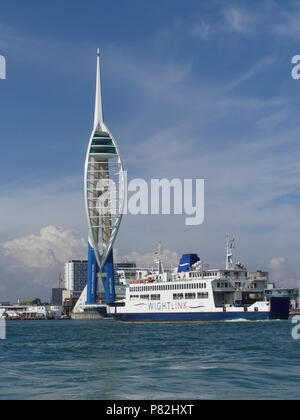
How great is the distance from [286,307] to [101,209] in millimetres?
51449

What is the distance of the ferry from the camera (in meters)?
70.2

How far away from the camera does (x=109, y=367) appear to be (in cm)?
2508

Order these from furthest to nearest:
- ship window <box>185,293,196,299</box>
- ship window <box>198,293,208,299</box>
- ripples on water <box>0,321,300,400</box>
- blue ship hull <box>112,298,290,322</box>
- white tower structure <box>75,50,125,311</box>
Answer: white tower structure <box>75,50,125,311</box>, ship window <box>185,293,196,299</box>, ship window <box>198,293,208,299</box>, blue ship hull <box>112,298,290,322</box>, ripples on water <box>0,321,300,400</box>

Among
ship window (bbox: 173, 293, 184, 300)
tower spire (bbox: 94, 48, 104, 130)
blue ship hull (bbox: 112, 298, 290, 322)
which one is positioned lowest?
blue ship hull (bbox: 112, 298, 290, 322)

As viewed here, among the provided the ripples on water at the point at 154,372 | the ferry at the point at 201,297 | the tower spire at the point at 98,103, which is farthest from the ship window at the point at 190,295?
the tower spire at the point at 98,103

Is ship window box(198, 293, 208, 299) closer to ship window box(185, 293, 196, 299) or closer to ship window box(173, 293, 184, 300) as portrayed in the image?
ship window box(185, 293, 196, 299)

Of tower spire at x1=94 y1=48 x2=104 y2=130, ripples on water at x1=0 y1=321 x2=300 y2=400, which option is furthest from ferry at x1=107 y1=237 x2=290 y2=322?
tower spire at x1=94 y1=48 x2=104 y2=130

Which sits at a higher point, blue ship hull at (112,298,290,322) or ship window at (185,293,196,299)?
ship window at (185,293,196,299)

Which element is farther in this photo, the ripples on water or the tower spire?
the tower spire

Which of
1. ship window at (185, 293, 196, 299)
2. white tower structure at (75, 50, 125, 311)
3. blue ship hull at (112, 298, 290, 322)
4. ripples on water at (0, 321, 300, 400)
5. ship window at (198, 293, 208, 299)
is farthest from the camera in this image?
white tower structure at (75, 50, 125, 311)

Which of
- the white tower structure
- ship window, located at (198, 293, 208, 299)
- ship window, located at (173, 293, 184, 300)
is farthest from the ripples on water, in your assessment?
the white tower structure

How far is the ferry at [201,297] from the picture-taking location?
70188 millimetres

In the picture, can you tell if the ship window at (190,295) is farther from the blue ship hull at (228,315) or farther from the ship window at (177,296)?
the blue ship hull at (228,315)
